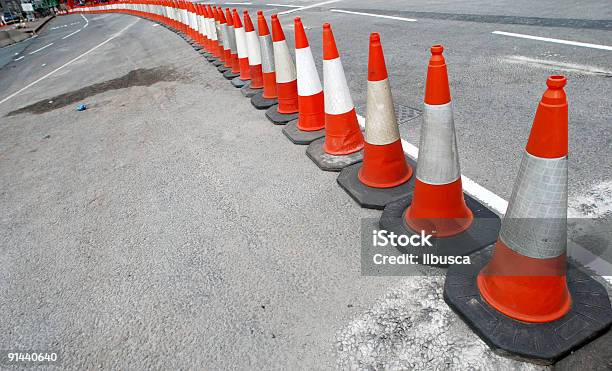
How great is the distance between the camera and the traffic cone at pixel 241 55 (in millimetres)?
6306

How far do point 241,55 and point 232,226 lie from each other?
418 cm

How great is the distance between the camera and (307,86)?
4.10 m

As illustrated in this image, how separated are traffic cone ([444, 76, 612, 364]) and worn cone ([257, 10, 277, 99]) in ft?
12.9

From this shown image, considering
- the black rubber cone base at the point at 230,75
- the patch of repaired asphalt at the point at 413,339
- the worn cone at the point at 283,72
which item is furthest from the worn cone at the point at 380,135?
the black rubber cone base at the point at 230,75

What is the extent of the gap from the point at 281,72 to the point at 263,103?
76 cm

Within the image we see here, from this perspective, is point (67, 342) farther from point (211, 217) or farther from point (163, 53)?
point (163, 53)

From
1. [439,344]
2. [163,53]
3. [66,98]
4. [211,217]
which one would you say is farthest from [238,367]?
[163,53]

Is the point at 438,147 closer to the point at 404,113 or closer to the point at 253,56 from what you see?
the point at 404,113

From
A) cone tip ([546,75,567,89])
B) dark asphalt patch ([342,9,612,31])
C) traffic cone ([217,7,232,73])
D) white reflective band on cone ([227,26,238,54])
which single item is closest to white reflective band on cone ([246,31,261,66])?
white reflective band on cone ([227,26,238,54])

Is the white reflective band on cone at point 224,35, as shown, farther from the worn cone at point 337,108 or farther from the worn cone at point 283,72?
the worn cone at point 337,108

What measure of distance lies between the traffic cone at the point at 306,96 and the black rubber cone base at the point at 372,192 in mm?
1011

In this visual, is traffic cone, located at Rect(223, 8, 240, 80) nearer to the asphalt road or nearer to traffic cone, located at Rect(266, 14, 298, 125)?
the asphalt road

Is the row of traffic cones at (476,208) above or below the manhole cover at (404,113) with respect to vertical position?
above

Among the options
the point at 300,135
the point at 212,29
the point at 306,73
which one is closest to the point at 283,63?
the point at 306,73
